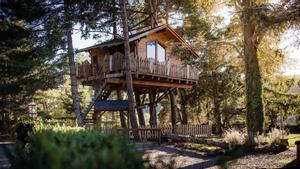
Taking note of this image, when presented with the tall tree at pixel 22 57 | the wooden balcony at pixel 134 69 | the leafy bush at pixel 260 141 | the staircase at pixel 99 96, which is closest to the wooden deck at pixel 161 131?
the staircase at pixel 99 96

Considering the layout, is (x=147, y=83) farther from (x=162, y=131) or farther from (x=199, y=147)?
(x=199, y=147)

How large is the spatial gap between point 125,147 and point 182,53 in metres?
20.7

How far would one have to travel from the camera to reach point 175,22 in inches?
1446

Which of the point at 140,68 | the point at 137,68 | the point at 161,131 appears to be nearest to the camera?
the point at 161,131

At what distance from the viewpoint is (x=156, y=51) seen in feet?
93.1

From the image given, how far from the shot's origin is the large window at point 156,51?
27766 mm

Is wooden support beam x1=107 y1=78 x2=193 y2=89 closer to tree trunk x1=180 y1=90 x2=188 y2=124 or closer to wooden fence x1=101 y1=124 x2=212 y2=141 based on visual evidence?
wooden fence x1=101 y1=124 x2=212 y2=141

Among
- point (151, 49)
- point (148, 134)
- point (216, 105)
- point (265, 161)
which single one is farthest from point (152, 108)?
point (265, 161)

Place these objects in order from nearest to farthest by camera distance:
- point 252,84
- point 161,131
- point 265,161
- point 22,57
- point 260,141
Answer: point 265,161, point 260,141, point 252,84, point 161,131, point 22,57

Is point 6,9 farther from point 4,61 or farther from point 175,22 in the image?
point 175,22

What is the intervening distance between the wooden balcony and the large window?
1151 mm

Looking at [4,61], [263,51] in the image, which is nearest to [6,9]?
[4,61]

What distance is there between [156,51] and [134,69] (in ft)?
15.7

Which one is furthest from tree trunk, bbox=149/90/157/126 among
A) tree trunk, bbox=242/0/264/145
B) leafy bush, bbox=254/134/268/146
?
leafy bush, bbox=254/134/268/146
